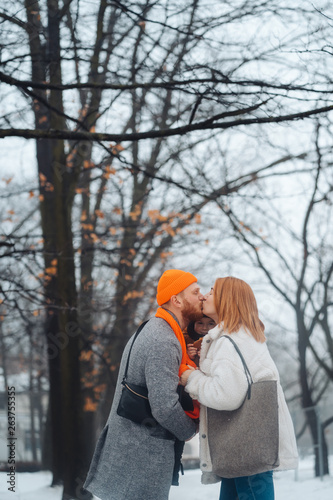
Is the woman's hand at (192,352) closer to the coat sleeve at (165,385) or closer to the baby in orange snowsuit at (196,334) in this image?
the baby in orange snowsuit at (196,334)

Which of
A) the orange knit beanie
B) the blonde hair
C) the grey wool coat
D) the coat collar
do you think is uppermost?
the orange knit beanie

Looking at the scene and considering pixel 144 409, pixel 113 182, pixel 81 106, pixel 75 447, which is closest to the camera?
pixel 144 409

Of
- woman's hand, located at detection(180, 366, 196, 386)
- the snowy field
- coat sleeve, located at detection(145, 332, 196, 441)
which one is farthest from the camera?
the snowy field

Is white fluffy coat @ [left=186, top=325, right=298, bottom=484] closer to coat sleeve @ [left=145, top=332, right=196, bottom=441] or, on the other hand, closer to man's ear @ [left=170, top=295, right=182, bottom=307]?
coat sleeve @ [left=145, top=332, right=196, bottom=441]

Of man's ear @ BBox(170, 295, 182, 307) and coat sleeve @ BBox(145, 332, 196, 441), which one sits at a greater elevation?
man's ear @ BBox(170, 295, 182, 307)

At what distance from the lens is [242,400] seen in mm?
2918

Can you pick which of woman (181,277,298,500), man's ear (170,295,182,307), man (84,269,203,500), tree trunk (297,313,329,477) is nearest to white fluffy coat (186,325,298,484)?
woman (181,277,298,500)

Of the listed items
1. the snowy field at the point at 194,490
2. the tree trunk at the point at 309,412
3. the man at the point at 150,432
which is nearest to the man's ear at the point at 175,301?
the man at the point at 150,432

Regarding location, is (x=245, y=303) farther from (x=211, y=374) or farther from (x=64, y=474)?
(x=64, y=474)

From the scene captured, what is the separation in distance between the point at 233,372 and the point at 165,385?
359 millimetres

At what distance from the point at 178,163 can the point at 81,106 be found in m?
3.74

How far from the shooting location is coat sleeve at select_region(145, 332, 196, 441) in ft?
9.19

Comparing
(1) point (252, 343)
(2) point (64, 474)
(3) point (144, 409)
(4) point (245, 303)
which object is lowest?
(2) point (64, 474)

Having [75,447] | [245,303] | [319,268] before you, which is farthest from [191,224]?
[245,303]
